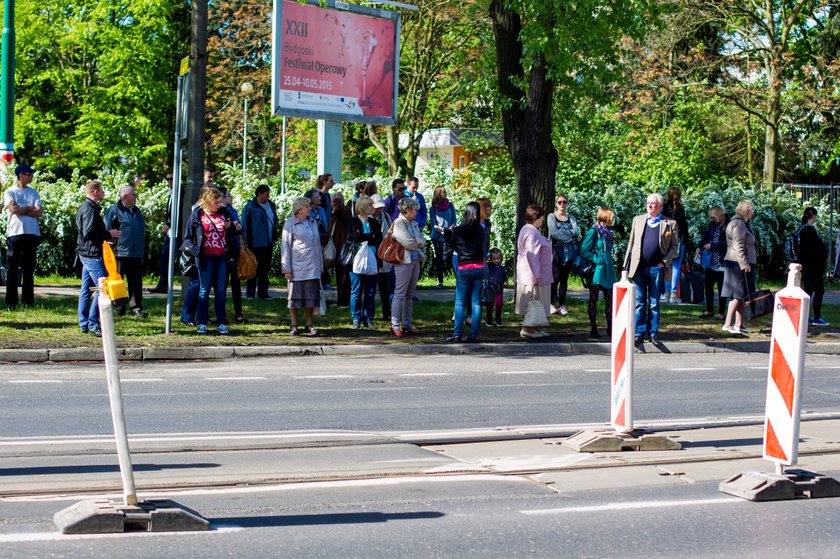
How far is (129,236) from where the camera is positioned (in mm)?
17109

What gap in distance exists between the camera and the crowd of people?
53.1 feet

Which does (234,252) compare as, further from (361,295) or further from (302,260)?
(361,295)

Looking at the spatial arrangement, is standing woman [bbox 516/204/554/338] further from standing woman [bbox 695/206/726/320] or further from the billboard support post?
the billboard support post

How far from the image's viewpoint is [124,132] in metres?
49.4

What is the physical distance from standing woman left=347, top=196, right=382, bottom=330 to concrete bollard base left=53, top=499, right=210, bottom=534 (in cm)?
1068

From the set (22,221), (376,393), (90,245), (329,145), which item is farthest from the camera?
(329,145)

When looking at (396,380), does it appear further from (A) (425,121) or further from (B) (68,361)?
(A) (425,121)

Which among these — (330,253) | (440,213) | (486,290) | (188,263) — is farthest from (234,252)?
(440,213)

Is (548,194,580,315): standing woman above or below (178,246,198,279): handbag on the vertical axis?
above

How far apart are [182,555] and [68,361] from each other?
359 inches

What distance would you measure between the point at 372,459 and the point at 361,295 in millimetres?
8941

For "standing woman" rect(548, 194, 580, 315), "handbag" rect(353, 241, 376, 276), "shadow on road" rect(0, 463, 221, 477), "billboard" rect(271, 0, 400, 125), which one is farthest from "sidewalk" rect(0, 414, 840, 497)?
"billboard" rect(271, 0, 400, 125)

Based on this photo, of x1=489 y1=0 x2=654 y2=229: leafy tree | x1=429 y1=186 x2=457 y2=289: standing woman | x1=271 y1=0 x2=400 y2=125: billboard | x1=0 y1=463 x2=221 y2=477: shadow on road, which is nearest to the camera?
x1=0 y1=463 x2=221 y2=477: shadow on road

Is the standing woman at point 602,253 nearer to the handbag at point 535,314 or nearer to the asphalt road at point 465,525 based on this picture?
the handbag at point 535,314
